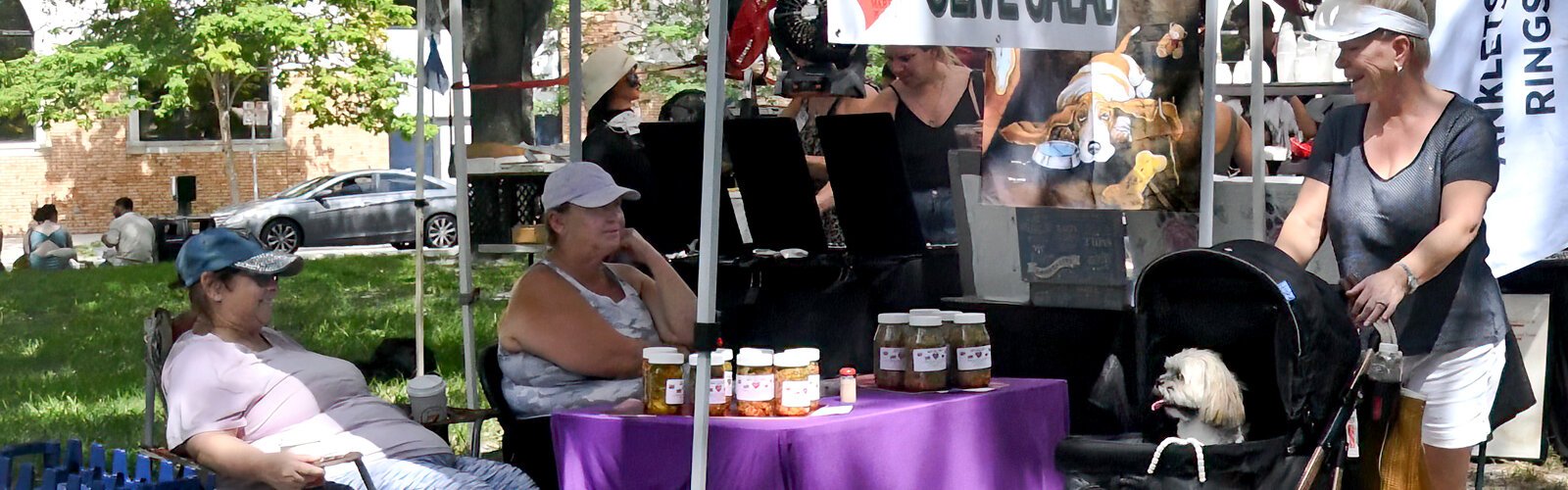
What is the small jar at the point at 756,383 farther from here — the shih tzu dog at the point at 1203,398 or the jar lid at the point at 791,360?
the shih tzu dog at the point at 1203,398

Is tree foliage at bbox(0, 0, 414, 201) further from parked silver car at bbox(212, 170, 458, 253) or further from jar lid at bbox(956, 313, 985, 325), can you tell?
jar lid at bbox(956, 313, 985, 325)

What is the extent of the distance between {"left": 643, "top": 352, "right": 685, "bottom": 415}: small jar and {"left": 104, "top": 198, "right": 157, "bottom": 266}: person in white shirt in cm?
1505

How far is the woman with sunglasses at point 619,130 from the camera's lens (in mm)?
5828

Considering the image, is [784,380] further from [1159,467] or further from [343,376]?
[343,376]

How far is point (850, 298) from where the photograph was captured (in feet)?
17.0

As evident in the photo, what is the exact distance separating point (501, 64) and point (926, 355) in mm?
3454

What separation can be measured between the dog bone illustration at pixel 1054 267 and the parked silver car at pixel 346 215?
16769 millimetres

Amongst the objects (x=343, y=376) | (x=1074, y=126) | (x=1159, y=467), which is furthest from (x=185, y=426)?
(x=1074, y=126)

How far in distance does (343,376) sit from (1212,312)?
6.94 ft

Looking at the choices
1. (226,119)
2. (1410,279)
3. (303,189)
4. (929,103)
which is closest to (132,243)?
(303,189)

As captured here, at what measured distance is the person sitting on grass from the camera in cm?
382

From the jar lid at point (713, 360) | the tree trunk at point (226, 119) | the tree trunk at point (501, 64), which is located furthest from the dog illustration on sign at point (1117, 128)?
the tree trunk at point (226, 119)

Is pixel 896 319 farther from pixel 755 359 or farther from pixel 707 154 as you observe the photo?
pixel 707 154

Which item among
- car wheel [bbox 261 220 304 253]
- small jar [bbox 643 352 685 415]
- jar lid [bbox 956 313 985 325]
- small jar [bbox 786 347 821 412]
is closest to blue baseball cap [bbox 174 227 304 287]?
small jar [bbox 643 352 685 415]
